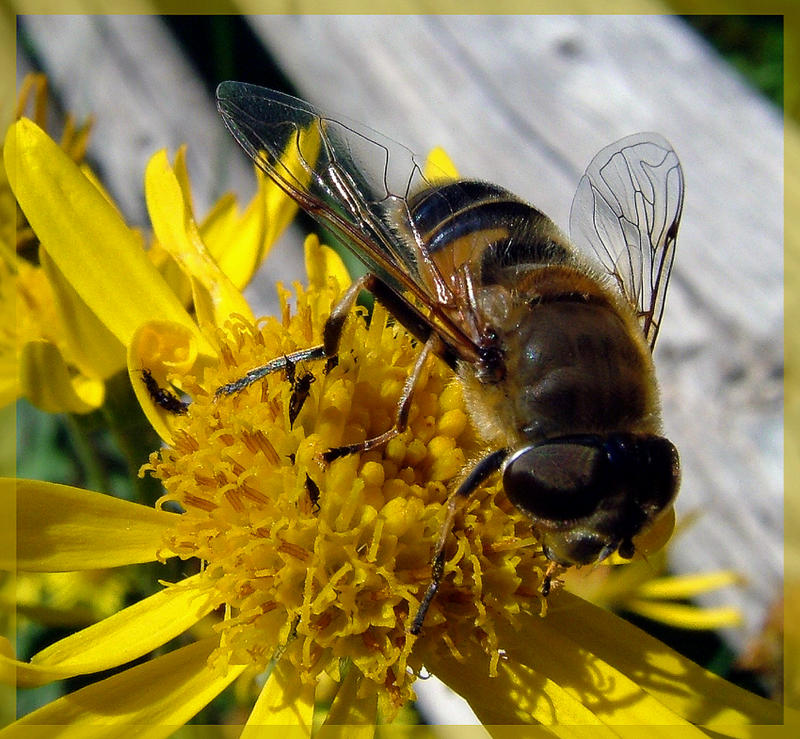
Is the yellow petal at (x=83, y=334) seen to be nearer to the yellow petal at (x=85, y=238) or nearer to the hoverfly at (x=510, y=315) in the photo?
the yellow petal at (x=85, y=238)

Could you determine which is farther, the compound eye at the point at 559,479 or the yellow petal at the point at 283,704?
the yellow petal at the point at 283,704

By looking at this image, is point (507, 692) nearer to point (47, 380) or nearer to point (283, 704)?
point (283, 704)

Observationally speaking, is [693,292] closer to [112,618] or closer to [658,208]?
[658,208]

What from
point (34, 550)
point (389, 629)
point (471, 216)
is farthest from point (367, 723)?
point (471, 216)

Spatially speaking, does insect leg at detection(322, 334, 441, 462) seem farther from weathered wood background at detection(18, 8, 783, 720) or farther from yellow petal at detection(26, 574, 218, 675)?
weathered wood background at detection(18, 8, 783, 720)

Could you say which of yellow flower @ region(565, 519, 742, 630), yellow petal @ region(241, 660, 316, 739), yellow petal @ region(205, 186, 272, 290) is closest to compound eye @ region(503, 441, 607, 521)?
yellow petal @ region(241, 660, 316, 739)

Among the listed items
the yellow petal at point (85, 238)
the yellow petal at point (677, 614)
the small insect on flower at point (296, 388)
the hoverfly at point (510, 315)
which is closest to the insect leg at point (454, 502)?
the hoverfly at point (510, 315)
